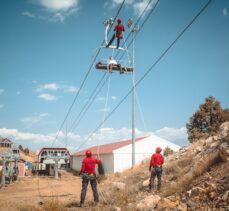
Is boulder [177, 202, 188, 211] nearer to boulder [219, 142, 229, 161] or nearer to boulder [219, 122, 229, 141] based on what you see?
boulder [219, 142, 229, 161]

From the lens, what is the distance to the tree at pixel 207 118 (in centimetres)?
4241

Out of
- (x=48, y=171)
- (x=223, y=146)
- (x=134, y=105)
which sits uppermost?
(x=134, y=105)

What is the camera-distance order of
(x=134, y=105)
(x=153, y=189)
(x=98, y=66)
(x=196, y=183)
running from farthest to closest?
1. (x=134, y=105)
2. (x=98, y=66)
3. (x=153, y=189)
4. (x=196, y=183)

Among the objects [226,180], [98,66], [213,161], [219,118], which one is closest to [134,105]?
[98,66]

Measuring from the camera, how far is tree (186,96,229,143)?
42.4 metres

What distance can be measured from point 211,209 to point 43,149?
140 ft

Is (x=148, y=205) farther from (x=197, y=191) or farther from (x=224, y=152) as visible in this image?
(x=224, y=152)

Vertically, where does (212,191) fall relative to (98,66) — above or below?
below

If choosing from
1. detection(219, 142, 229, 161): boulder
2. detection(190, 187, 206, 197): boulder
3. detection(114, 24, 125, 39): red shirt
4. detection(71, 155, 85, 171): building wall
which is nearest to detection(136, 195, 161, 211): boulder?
detection(190, 187, 206, 197): boulder

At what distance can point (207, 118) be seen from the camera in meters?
42.9

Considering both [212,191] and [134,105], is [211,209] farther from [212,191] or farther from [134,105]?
[134,105]

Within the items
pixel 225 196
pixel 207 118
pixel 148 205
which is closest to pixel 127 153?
pixel 207 118

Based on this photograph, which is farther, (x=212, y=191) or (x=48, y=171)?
(x=48, y=171)

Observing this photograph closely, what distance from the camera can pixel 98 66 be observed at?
17.1 meters
